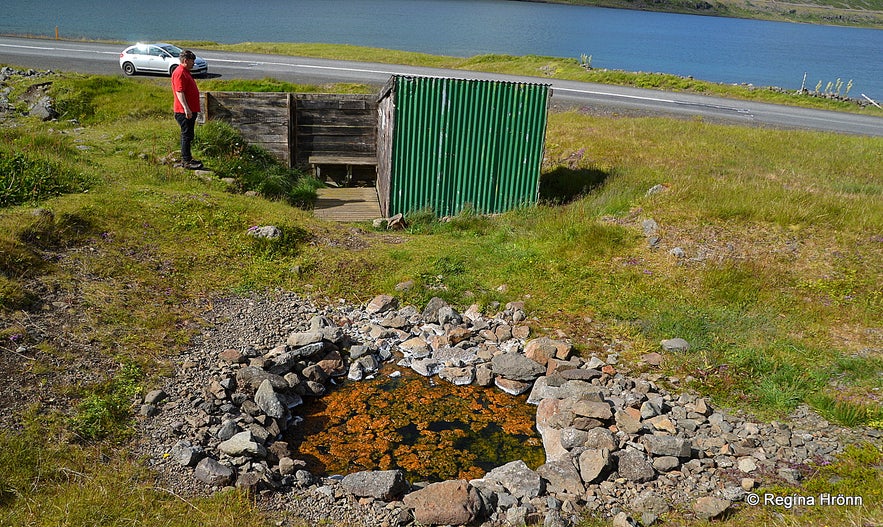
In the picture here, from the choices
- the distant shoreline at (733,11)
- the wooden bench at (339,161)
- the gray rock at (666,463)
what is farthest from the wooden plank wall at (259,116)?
the distant shoreline at (733,11)

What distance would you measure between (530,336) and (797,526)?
175 inches

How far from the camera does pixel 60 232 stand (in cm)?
961

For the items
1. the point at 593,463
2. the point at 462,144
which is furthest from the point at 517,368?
the point at 462,144

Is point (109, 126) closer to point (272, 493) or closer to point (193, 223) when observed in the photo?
point (193, 223)

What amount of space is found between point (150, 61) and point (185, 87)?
16717mm

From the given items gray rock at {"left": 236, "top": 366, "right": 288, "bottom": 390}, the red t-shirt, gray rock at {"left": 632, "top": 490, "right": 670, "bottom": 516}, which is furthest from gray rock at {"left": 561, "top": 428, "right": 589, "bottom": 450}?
the red t-shirt

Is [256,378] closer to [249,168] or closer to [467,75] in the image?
[249,168]

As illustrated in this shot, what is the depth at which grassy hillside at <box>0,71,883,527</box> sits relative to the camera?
613cm

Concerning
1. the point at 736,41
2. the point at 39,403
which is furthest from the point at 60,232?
the point at 736,41

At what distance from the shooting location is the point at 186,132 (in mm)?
13250

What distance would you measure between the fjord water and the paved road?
65.9ft

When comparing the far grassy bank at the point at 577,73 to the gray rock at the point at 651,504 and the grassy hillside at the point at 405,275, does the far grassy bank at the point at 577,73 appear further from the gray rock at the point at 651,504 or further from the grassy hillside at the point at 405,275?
the gray rock at the point at 651,504

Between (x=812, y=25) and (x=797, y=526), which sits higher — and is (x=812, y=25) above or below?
above

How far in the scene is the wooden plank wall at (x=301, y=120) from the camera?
629 inches
